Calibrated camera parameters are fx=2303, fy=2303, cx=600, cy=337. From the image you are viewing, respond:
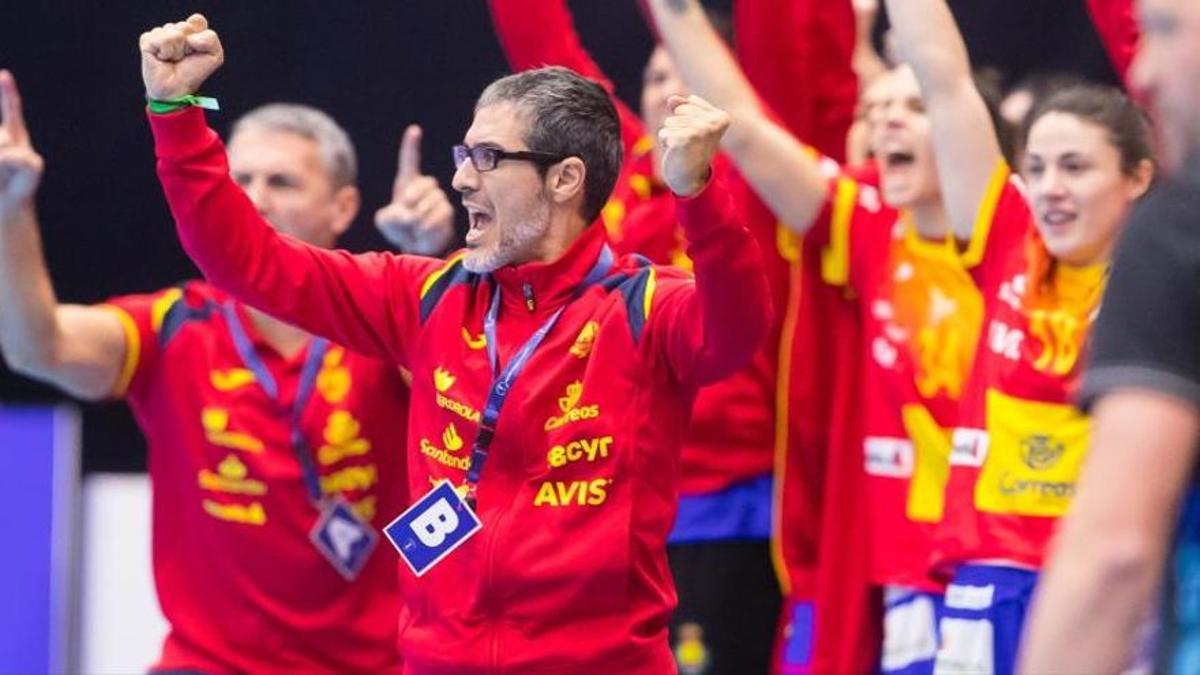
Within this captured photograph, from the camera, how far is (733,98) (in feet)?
14.4

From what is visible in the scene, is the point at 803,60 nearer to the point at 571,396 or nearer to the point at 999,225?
the point at 999,225

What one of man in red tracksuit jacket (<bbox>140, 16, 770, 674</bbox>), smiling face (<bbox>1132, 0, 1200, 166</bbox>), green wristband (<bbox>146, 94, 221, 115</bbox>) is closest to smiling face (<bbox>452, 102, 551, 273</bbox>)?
man in red tracksuit jacket (<bbox>140, 16, 770, 674</bbox>)

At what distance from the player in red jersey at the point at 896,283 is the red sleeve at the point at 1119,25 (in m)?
0.38

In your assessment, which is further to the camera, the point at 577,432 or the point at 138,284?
the point at 138,284

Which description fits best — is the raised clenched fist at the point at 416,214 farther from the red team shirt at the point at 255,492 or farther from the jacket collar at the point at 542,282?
the jacket collar at the point at 542,282

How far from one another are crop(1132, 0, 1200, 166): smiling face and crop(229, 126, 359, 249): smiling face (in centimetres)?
265

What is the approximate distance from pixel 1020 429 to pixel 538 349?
3.37 ft

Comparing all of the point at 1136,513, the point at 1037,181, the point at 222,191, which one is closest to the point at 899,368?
the point at 1037,181

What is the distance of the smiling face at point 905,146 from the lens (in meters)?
4.41

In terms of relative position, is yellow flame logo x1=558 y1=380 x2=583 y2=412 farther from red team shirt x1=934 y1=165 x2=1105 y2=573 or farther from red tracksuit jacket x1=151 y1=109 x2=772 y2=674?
red team shirt x1=934 y1=165 x2=1105 y2=573

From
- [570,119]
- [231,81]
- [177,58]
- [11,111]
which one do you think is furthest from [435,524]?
[231,81]

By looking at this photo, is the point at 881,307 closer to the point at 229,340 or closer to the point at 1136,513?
the point at 229,340

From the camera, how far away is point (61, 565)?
538 cm

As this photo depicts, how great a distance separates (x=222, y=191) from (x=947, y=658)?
1.56 metres
